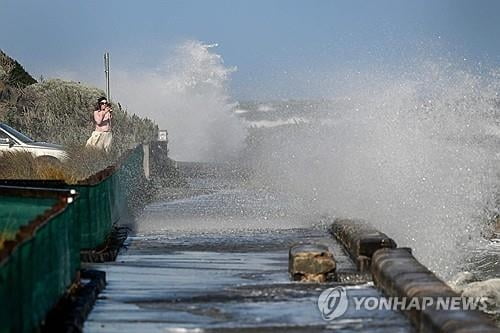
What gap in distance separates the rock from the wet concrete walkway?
0.63ft

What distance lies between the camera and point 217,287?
40.4 ft

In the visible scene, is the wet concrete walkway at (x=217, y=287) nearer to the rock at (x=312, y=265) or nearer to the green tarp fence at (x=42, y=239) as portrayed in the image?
the rock at (x=312, y=265)

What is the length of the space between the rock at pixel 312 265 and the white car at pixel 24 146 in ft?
46.2

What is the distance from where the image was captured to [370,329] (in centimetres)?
986

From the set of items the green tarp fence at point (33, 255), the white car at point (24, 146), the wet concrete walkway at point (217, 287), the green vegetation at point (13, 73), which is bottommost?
the wet concrete walkway at point (217, 287)

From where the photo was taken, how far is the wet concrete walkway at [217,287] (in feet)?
33.3

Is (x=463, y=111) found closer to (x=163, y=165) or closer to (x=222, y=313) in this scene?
(x=163, y=165)

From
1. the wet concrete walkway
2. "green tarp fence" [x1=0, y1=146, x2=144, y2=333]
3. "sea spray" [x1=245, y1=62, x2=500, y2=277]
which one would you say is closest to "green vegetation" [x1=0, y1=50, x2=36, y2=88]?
"sea spray" [x1=245, y1=62, x2=500, y2=277]

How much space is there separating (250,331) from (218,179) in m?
26.7

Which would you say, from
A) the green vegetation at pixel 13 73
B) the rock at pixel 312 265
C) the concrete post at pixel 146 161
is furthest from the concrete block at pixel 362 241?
the green vegetation at pixel 13 73

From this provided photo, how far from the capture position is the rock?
12.6 meters

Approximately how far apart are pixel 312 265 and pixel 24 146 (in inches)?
614

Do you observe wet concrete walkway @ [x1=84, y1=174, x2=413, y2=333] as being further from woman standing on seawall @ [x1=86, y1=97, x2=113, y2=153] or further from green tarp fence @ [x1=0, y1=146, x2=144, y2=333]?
woman standing on seawall @ [x1=86, y1=97, x2=113, y2=153]

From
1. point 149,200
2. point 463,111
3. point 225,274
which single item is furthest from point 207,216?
point 463,111
